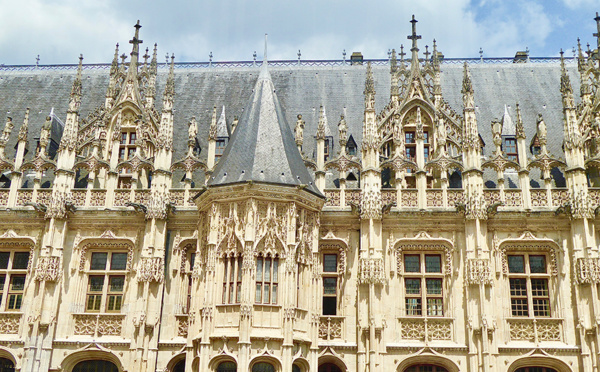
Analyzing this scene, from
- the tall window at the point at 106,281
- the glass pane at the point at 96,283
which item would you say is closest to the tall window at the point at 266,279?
the tall window at the point at 106,281

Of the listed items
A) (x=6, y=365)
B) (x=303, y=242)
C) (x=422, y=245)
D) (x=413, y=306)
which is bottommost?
(x=6, y=365)

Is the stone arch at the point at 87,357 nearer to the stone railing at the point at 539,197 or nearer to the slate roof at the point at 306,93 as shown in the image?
the slate roof at the point at 306,93

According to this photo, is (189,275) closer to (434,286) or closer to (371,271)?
(371,271)

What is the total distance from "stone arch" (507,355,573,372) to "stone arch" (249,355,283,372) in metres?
7.48

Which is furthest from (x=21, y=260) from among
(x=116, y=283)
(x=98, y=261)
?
(x=116, y=283)

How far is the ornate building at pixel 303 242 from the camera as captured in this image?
21.0 m

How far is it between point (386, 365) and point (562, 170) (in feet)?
→ 32.6

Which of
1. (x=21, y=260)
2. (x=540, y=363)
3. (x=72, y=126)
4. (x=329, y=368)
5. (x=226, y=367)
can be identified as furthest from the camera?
(x=72, y=126)

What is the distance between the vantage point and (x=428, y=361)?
21484mm

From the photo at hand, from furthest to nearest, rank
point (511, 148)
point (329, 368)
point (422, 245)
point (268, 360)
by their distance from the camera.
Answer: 1. point (511, 148)
2. point (422, 245)
3. point (329, 368)
4. point (268, 360)

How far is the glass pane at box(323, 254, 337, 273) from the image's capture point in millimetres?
23125

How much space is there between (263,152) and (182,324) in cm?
651

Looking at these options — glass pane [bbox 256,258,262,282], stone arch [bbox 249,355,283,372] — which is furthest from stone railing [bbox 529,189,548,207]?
stone arch [bbox 249,355,283,372]

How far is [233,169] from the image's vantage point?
71.8 ft
